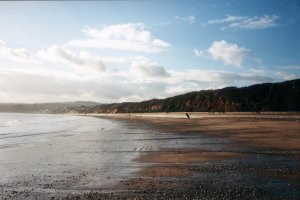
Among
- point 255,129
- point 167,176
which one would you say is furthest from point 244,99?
point 167,176

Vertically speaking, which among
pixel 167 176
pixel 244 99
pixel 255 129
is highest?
pixel 244 99

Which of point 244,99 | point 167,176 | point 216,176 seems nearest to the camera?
point 216,176

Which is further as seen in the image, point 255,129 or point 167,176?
point 255,129

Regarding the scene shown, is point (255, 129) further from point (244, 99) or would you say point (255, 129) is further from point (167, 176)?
point (244, 99)

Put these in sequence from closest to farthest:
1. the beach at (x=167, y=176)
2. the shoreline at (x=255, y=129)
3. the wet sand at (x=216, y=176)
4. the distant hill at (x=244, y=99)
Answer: the wet sand at (x=216, y=176), the beach at (x=167, y=176), the shoreline at (x=255, y=129), the distant hill at (x=244, y=99)

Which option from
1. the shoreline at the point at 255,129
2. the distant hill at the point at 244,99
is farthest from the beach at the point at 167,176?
the distant hill at the point at 244,99

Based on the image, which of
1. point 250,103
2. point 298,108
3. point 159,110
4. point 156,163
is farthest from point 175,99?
point 156,163

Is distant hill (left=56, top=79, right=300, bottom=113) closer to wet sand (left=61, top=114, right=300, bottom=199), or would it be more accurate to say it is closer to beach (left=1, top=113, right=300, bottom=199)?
wet sand (left=61, top=114, right=300, bottom=199)

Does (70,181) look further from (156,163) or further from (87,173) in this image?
(156,163)

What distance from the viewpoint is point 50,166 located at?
52.4 ft

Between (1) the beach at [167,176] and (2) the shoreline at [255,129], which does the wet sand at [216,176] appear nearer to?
(1) the beach at [167,176]

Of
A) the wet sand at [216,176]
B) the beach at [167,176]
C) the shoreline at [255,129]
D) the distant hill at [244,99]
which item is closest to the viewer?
the wet sand at [216,176]

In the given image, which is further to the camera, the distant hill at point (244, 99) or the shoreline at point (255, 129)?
the distant hill at point (244, 99)

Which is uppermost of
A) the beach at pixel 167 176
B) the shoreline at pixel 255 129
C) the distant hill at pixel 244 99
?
the distant hill at pixel 244 99
